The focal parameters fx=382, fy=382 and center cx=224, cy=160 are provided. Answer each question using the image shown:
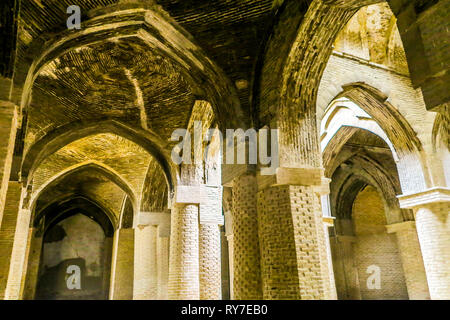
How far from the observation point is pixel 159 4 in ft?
18.5

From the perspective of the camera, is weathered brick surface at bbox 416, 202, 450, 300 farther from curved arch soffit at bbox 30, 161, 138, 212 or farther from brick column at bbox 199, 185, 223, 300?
curved arch soffit at bbox 30, 161, 138, 212

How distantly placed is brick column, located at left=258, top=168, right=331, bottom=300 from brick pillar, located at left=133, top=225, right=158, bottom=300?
603cm

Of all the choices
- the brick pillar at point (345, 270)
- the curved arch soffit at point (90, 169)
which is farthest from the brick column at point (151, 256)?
the brick pillar at point (345, 270)

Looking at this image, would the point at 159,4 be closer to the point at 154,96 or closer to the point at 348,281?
the point at 154,96

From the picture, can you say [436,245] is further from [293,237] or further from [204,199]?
[204,199]

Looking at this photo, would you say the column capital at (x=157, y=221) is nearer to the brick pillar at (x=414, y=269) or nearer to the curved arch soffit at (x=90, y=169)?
the curved arch soffit at (x=90, y=169)

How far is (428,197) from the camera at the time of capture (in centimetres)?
735

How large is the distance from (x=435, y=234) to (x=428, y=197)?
0.72 metres

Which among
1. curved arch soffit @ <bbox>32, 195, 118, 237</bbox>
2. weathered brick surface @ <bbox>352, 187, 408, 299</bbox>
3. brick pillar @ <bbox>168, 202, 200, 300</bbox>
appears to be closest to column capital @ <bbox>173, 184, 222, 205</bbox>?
brick pillar @ <bbox>168, 202, 200, 300</bbox>

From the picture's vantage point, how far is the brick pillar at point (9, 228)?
6363mm

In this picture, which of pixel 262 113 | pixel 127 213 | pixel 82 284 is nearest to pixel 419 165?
pixel 262 113

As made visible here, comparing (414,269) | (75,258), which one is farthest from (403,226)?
(75,258)

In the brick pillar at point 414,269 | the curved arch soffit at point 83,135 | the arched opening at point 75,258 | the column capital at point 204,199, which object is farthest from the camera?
the arched opening at point 75,258

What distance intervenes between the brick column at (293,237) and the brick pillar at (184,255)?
120 inches
